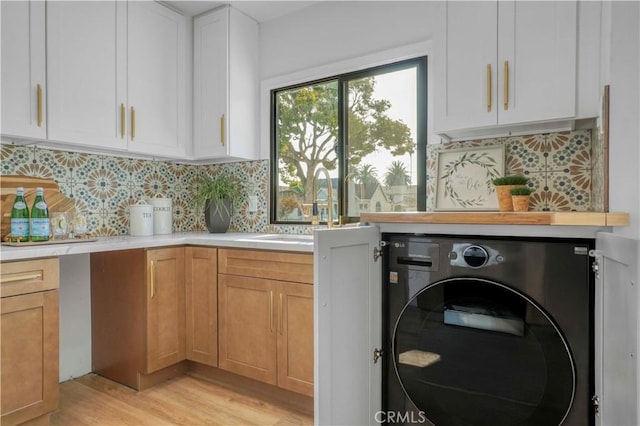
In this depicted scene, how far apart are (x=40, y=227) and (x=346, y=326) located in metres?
1.72

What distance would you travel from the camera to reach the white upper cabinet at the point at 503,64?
1.64 m

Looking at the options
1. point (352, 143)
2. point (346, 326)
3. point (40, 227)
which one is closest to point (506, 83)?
point (352, 143)

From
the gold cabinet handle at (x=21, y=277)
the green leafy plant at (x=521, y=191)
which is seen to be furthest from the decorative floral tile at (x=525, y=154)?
the gold cabinet handle at (x=21, y=277)

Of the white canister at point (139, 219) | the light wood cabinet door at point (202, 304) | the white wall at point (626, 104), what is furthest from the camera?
the white canister at point (139, 219)

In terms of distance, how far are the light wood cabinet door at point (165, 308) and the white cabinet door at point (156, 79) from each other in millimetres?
783

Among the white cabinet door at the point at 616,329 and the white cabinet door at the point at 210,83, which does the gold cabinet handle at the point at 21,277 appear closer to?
the white cabinet door at the point at 210,83

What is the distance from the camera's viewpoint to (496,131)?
6.60ft

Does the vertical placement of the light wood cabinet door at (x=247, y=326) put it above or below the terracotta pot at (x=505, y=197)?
below

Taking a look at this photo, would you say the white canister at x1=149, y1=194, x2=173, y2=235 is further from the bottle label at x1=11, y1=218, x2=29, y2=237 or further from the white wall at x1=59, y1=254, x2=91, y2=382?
the bottle label at x1=11, y1=218, x2=29, y2=237

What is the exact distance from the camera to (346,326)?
1.47 m

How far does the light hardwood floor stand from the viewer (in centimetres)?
196

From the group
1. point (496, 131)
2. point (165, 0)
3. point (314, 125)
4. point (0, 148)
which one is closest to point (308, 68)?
point (314, 125)

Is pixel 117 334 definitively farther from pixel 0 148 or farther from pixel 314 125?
pixel 314 125

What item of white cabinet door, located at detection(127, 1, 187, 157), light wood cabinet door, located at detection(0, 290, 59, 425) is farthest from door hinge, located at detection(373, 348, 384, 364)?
white cabinet door, located at detection(127, 1, 187, 157)
